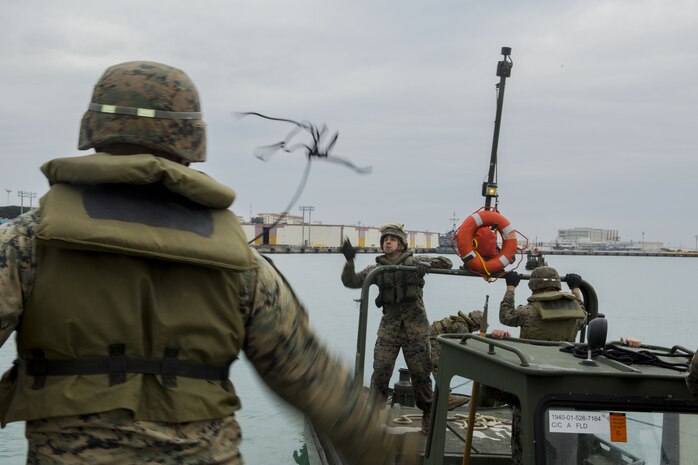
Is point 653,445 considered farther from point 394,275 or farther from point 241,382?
point 241,382

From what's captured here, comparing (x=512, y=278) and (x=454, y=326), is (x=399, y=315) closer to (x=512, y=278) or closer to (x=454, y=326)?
(x=454, y=326)

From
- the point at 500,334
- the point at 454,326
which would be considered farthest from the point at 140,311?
the point at 454,326

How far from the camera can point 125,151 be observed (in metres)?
1.86

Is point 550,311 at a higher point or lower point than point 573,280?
lower

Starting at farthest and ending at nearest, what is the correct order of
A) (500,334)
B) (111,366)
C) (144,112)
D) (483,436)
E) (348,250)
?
(348,250) < (483,436) < (500,334) < (144,112) < (111,366)

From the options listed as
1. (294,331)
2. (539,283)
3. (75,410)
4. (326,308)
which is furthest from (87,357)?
(326,308)

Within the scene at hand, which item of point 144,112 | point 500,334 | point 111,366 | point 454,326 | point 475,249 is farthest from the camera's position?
point 454,326

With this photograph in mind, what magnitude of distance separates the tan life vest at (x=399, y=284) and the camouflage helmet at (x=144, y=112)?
219 inches

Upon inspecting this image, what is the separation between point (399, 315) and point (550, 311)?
1.77 m

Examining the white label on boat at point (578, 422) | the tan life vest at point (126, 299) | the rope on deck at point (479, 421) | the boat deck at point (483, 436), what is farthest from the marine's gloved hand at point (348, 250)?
the tan life vest at point (126, 299)

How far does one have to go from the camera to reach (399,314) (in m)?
7.75

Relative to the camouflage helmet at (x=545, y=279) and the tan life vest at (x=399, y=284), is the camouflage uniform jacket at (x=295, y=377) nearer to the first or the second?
the camouflage helmet at (x=545, y=279)

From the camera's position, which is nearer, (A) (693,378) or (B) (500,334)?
(A) (693,378)

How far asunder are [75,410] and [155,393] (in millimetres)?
163
